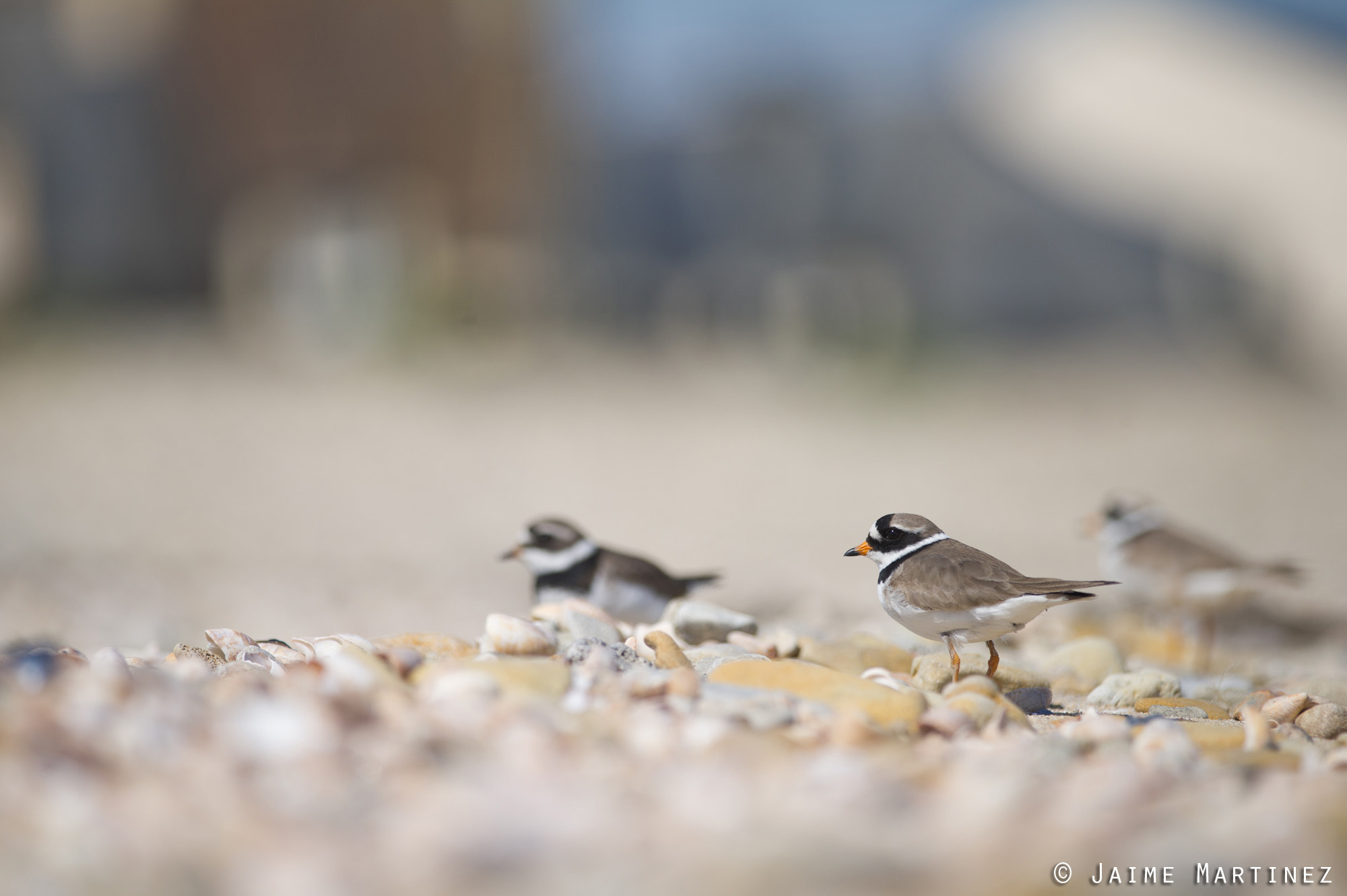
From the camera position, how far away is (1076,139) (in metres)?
19.2

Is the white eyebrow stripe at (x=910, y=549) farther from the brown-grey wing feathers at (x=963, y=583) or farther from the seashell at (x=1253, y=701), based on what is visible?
the seashell at (x=1253, y=701)

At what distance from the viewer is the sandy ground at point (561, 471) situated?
596cm

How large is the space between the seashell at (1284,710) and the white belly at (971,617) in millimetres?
629

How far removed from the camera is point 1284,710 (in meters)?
3.06

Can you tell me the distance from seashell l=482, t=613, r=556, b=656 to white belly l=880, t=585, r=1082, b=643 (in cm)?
86

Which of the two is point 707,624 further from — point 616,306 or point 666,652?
point 616,306

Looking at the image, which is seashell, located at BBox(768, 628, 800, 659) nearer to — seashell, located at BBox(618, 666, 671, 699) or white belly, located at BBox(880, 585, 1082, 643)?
white belly, located at BBox(880, 585, 1082, 643)

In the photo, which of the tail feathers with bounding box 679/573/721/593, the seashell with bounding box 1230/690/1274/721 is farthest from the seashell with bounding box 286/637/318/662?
the seashell with bounding box 1230/690/1274/721

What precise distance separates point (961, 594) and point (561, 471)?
6.88m

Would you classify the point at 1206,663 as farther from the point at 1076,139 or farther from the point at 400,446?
the point at 1076,139

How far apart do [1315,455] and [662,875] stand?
10.8 metres

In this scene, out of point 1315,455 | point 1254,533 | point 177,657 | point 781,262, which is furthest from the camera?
point 781,262

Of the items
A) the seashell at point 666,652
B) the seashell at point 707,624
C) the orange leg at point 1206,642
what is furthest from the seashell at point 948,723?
the orange leg at point 1206,642

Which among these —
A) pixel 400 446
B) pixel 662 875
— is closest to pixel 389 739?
pixel 662 875
